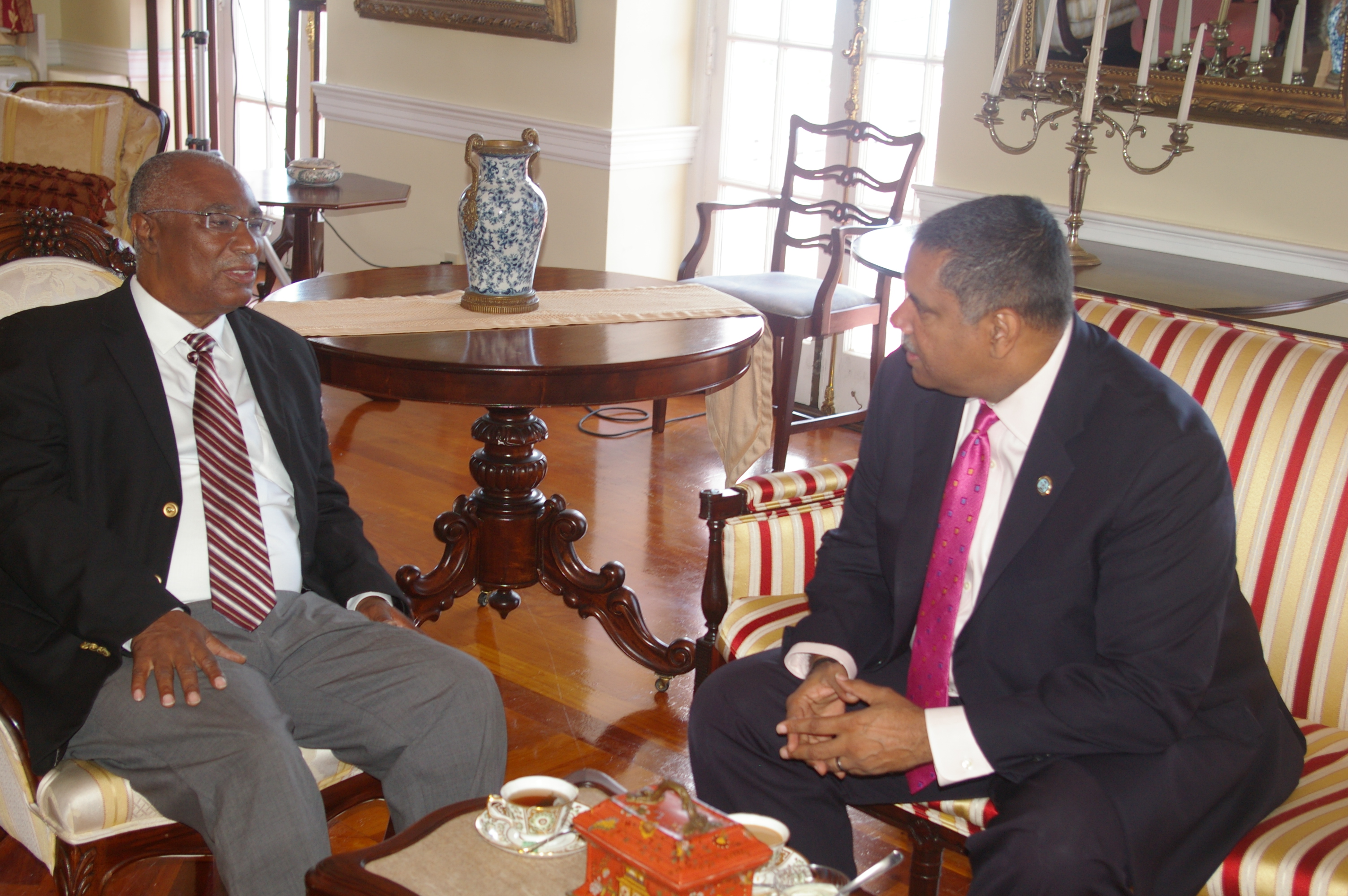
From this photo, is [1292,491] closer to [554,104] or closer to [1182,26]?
[1182,26]

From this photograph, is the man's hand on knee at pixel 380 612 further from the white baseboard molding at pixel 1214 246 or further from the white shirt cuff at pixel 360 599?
the white baseboard molding at pixel 1214 246

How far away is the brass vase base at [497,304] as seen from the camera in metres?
2.75

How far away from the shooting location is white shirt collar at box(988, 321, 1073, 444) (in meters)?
1.74

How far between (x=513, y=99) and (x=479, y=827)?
14.1 ft

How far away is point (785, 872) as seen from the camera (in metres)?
1.35

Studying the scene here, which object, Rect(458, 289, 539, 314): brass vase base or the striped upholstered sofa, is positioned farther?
Rect(458, 289, 539, 314): brass vase base

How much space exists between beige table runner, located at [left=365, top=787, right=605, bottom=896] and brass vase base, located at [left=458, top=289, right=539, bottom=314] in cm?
150

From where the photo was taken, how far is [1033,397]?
1.75 meters

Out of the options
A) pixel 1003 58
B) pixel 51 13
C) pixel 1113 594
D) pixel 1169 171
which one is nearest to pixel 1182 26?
pixel 1169 171

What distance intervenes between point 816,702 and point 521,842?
54 cm

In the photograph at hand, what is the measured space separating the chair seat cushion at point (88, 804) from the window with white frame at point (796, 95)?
3.61m

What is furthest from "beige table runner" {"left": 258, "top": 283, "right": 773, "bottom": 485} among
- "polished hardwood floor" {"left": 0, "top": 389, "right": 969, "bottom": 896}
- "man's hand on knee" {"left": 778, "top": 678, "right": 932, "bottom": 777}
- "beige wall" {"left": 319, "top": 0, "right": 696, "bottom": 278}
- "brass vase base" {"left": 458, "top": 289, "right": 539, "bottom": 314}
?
"beige wall" {"left": 319, "top": 0, "right": 696, "bottom": 278}

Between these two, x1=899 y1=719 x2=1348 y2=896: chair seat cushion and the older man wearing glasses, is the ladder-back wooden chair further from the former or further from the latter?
x1=899 y1=719 x2=1348 y2=896: chair seat cushion

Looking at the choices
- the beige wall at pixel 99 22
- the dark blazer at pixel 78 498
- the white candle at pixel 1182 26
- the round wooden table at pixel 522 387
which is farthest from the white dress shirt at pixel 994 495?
the beige wall at pixel 99 22
